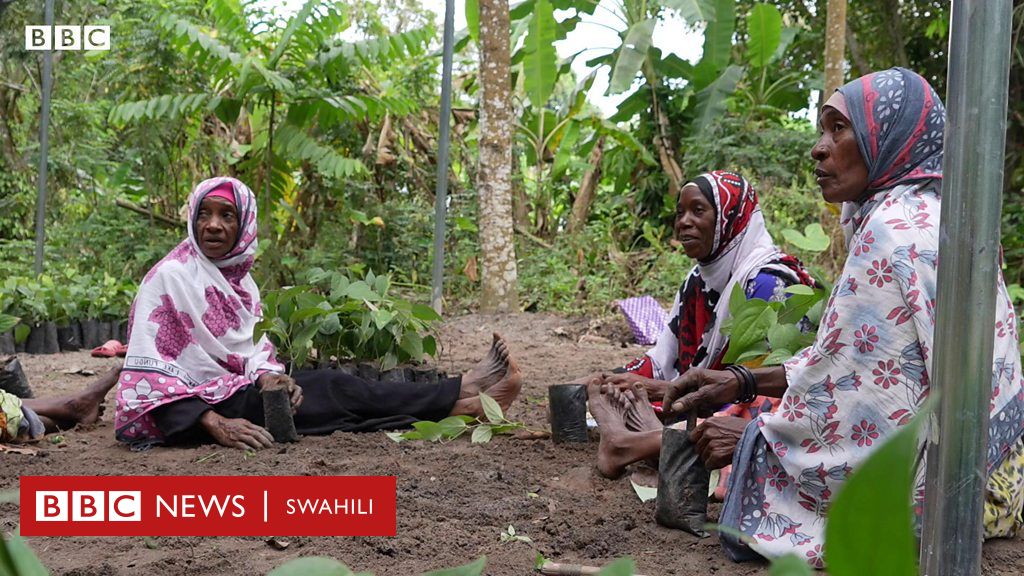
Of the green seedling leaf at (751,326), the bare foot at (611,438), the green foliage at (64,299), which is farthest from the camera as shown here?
the green foliage at (64,299)

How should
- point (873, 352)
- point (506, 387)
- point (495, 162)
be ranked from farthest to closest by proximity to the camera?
point (495, 162), point (506, 387), point (873, 352)

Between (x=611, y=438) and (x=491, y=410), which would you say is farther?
(x=491, y=410)

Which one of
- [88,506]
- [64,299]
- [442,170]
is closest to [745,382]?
[88,506]

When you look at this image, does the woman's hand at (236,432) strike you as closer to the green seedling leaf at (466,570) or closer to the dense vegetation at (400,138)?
the green seedling leaf at (466,570)

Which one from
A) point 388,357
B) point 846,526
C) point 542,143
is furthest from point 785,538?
point 542,143

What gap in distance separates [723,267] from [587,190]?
7.18 meters

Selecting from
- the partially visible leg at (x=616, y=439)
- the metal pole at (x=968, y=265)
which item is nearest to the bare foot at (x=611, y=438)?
the partially visible leg at (x=616, y=439)

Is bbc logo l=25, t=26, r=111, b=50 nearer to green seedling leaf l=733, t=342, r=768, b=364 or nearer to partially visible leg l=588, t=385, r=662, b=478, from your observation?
partially visible leg l=588, t=385, r=662, b=478

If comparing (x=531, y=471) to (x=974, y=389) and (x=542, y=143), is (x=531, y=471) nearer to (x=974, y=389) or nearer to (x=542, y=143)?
(x=974, y=389)

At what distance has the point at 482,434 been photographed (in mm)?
3689

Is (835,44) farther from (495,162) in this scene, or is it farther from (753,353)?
(753,353)

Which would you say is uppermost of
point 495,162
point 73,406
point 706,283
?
point 495,162

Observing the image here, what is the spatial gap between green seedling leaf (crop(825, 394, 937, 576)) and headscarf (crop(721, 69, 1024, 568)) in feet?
5.67

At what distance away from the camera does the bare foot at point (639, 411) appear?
308cm
